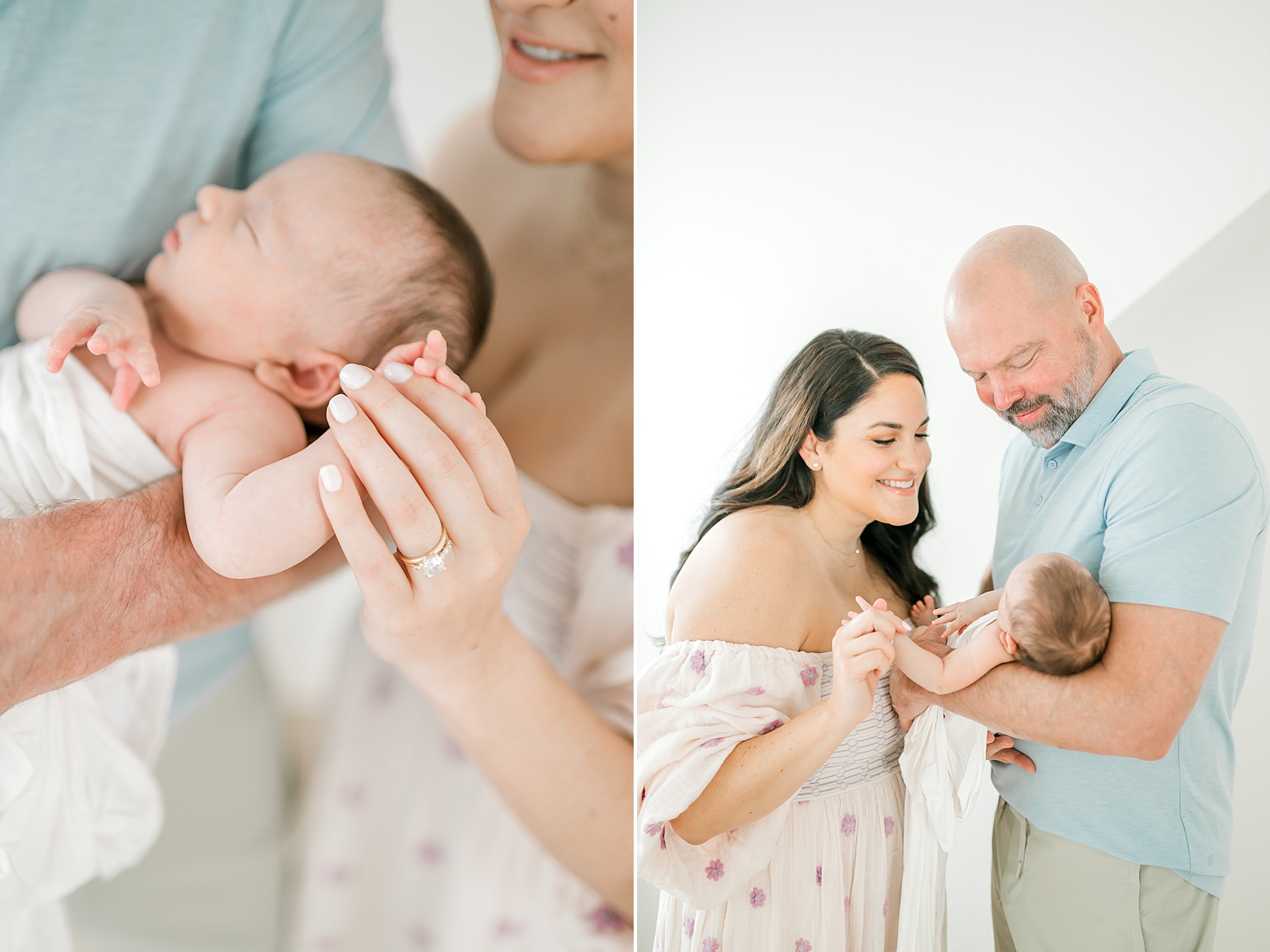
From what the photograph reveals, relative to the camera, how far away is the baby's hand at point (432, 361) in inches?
40.1

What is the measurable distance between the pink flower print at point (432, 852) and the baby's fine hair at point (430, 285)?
2.27ft

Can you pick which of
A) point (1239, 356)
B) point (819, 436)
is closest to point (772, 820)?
point (819, 436)

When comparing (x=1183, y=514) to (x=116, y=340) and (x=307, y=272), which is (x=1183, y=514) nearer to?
(x=307, y=272)

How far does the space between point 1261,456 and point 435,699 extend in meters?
1.14

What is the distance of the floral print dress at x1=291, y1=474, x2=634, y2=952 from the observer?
1179 millimetres

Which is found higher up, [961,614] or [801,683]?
[961,614]

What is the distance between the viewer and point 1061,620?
1.01m

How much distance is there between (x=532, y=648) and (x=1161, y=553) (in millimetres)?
819

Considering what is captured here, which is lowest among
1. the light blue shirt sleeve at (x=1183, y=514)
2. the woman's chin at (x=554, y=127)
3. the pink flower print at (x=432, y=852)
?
the pink flower print at (x=432, y=852)

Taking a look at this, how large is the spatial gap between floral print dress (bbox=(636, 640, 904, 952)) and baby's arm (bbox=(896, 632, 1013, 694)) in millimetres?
53

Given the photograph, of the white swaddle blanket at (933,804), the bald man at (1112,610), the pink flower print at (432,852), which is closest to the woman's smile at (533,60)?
the bald man at (1112,610)

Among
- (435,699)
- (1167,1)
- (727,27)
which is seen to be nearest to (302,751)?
(435,699)

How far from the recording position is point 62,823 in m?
1.08

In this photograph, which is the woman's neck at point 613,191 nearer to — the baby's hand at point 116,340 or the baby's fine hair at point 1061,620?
the baby's hand at point 116,340
